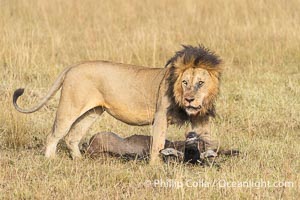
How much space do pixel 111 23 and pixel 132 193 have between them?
24.8 ft

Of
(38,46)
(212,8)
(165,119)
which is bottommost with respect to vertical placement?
(165,119)

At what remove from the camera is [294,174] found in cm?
595

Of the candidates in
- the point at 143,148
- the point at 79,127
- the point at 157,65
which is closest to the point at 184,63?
the point at 143,148

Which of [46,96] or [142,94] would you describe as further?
[46,96]

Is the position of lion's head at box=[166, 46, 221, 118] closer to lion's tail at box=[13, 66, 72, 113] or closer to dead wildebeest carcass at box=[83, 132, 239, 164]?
dead wildebeest carcass at box=[83, 132, 239, 164]

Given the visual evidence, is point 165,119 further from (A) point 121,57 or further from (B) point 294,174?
(A) point 121,57

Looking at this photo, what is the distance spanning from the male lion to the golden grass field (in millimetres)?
334

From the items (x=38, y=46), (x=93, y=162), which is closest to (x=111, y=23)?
(x=38, y=46)

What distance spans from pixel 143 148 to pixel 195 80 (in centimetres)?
96

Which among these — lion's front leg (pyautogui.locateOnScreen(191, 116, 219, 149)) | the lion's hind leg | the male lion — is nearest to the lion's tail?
the male lion

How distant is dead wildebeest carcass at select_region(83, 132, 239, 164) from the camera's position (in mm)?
6254

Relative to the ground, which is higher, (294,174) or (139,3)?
(139,3)

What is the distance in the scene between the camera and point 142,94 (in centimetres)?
661

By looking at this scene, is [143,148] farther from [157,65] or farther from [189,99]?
[157,65]
